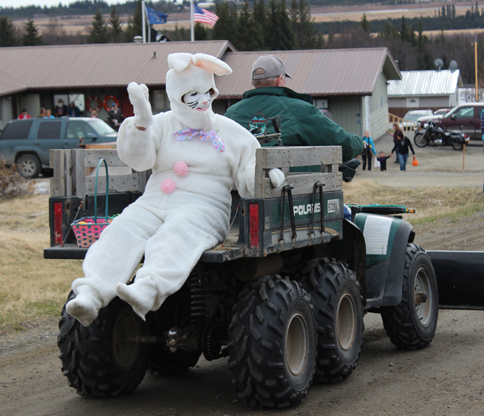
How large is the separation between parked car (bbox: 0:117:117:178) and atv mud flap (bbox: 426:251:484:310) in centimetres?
1701

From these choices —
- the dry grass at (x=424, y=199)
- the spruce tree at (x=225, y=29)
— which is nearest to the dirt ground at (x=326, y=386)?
the dry grass at (x=424, y=199)

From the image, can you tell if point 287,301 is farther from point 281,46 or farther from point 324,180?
point 281,46

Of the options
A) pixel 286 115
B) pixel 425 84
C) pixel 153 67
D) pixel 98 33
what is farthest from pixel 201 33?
pixel 286 115

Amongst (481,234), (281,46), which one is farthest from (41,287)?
(281,46)

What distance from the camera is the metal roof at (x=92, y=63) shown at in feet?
113

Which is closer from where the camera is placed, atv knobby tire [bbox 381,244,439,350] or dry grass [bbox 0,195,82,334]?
atv knobby tire [bbox 381,244,439,350]

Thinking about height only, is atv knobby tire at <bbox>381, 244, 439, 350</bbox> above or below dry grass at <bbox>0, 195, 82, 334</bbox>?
above

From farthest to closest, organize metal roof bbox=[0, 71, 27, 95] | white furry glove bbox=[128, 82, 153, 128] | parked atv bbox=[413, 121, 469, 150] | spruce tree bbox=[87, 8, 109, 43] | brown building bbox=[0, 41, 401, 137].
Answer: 1. spruce tree bbox=[87, 8, 109, 43]
2. brown building bbox=[0, 41, 401, 137]
3. metal roof bbox=[0, 71, 27, 95]
4. parked atv bbox=[413, 121, 469, 150]
5. white furry glove bbox=[128, 82, 153, 128]

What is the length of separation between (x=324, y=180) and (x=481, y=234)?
7470 mm

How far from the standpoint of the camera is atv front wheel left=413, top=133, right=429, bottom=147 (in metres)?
32.7

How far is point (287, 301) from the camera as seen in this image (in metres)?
4.43

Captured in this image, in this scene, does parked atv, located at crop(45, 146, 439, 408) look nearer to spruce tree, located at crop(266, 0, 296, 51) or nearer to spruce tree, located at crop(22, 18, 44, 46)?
spruce tree, located at crop(22, 18, 44, 46)

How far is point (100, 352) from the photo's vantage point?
15.2ft

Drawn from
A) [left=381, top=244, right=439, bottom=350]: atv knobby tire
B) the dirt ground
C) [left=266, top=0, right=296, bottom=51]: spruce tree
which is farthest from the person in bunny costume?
[left=266, top=0, right=296, bottom=51]: spruce tree
